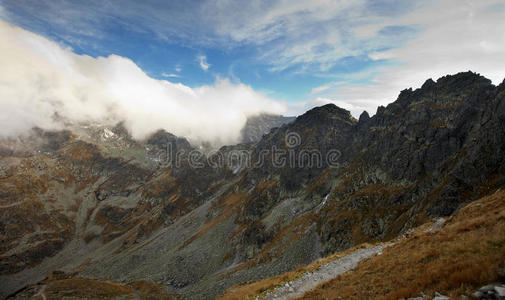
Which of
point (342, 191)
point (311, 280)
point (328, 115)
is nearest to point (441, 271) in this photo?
point (311, 280)

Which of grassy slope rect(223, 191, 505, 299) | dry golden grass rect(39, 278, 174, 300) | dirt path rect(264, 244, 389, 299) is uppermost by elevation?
grassy slope rect(223, 191, 505, 299)

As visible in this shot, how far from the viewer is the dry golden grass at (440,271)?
9219 millimetres

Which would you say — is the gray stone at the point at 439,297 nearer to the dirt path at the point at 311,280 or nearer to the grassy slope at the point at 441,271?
the grassy slope at the point at 441,271

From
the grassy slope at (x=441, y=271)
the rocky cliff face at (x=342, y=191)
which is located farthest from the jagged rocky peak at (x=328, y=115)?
the grassy slope at (x=441, y=271)

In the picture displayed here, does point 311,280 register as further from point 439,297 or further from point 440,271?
point 439,297

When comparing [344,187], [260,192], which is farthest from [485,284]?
[260,192]

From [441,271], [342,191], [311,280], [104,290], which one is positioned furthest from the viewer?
[104,290]

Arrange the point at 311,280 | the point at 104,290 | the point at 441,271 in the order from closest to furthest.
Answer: the point at 441,271 → the point at 311,280 → the point at 104,290

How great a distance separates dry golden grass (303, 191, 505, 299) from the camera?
30.2 ft

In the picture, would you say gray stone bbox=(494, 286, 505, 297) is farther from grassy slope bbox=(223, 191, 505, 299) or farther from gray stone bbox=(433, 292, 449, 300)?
gray stone bbox=(433, 292, 449, 300)

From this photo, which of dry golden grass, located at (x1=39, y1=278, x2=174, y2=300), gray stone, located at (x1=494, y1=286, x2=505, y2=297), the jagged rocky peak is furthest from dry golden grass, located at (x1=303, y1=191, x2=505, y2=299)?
the jagged rocky peak

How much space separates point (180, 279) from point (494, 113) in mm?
113318

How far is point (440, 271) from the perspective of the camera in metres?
11.2

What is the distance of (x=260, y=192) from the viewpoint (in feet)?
413
